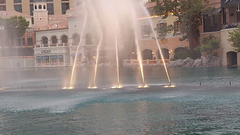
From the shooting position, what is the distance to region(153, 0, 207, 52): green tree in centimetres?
6819

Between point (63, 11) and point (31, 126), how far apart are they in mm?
118656

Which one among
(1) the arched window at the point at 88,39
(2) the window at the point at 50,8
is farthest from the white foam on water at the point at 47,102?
(2) the window at the point at 50,8

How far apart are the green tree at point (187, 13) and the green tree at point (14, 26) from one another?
51305 millimetres

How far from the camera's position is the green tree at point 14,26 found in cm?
11212

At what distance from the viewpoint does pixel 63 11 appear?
138000 millimetres

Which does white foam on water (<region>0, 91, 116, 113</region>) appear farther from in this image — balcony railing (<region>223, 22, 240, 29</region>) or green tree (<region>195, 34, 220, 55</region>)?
balcony railing (<region>223, 22, 240, 29</region>)

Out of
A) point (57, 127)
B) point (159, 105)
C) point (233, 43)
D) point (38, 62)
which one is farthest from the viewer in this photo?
point (38, 62)

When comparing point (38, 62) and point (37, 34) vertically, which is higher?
point (37, 34)

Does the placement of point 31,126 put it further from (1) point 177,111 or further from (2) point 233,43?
(2) point 233,43

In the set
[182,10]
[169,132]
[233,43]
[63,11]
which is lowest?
[169,132]

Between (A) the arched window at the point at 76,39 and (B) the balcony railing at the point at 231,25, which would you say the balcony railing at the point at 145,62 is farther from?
(A) the arched window at the point at 76,39

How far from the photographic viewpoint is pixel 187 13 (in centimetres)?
6819

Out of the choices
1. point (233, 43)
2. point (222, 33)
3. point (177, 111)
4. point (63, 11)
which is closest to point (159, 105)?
point (177, 111)

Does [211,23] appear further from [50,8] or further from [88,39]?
[50,8]
